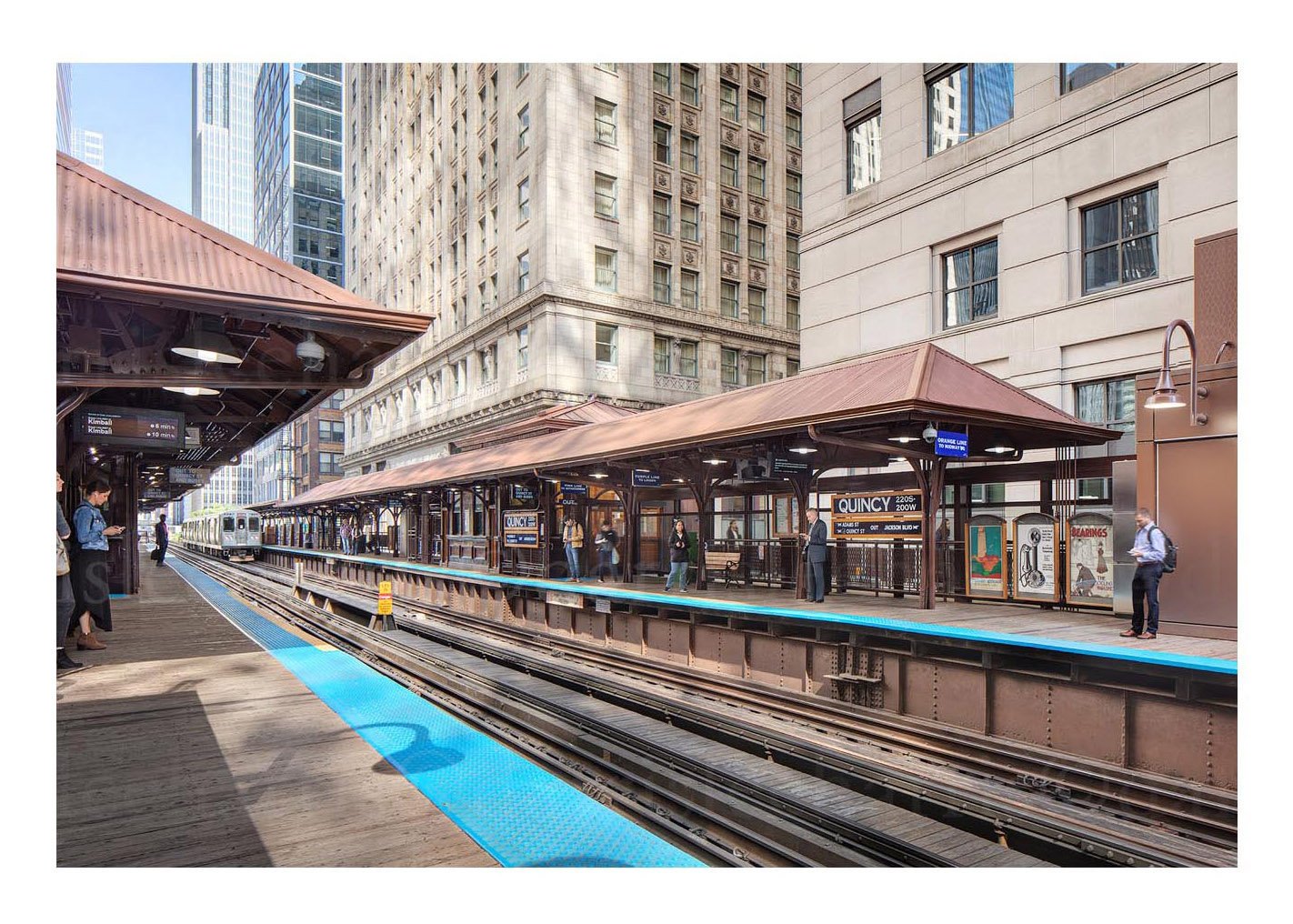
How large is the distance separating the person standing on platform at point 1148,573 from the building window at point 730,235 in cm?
3490

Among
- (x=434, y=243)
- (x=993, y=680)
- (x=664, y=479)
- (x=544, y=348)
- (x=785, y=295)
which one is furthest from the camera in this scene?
(x=434, y=243)

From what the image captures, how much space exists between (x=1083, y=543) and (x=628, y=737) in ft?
24.0

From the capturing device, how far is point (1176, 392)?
853cm

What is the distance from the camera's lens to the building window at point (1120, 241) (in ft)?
53.6

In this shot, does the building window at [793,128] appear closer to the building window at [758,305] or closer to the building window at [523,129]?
the building window at [758,305]

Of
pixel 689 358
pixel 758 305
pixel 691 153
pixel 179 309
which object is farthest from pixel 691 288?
pixel 179 309

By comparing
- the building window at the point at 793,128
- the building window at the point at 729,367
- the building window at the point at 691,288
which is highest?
the building window at the point at 793,128

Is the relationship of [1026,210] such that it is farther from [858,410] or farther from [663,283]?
[663,283]

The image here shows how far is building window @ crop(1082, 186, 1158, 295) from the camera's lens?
16.3 metres

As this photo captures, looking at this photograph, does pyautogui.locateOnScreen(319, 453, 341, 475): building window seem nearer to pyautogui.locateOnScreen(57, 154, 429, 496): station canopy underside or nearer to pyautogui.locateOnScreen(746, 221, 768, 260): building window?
pyautogui.locateOnScreen(746, 221, 768, 260): building window

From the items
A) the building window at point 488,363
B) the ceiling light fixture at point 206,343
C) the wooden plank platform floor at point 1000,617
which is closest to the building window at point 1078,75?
the wooden plank platform floor at point 1000,617

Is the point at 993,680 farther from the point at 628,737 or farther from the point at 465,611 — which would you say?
the point at 465,611

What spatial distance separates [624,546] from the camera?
62.8 feet
